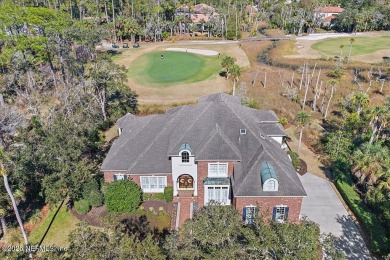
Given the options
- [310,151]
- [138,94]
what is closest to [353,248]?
[310,151]

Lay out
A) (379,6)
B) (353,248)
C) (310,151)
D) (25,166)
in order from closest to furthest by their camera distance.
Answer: (353,248) < (25,166) < (310,151) < (379,6)

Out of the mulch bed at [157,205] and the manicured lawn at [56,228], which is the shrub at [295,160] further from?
the manicured lawn at [56,228]

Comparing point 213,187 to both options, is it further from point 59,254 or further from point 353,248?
point 59,254

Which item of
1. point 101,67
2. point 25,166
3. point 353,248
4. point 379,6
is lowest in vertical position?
point 353,248

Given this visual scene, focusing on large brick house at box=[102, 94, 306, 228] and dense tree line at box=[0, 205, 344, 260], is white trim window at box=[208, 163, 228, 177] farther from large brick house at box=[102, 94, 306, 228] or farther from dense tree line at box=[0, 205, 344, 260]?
dense tree line at box=[0, 205, 344, 260]

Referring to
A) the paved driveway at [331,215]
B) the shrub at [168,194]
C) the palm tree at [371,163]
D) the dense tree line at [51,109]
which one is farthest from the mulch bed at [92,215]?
the palm tree at [371,163]

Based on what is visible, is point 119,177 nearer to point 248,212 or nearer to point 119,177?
point 119,177
